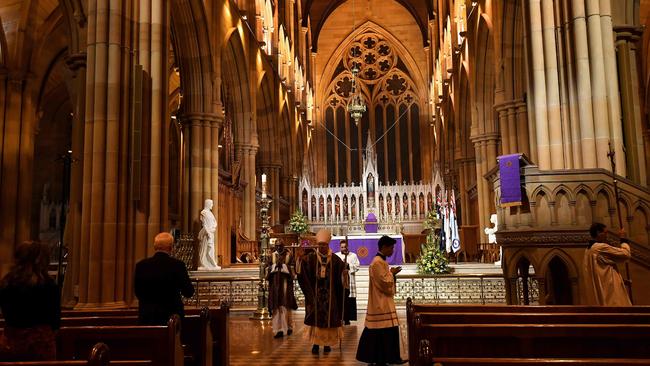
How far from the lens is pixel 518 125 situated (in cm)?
1563

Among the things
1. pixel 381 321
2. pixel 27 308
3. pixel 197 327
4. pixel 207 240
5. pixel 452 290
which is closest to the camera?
pixel 27 308

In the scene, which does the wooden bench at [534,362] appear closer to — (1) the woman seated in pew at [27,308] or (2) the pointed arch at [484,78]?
(1) the woman seated in pew at [27,308]

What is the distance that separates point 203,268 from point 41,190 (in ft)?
35.9

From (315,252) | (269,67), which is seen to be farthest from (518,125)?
(269,67)

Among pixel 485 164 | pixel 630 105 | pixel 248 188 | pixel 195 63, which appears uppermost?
pixel 195 63

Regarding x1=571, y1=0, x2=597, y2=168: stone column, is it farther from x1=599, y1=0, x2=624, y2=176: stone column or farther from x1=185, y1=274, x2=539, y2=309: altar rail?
x1=185, y1=274, x2=539, y2=309: altar rail

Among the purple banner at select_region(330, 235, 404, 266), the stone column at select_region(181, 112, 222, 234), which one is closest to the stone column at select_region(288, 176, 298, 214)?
the purple banner at select_region(330, 235, 404, 266)

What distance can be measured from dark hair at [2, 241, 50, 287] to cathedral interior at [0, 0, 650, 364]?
20.3 ft

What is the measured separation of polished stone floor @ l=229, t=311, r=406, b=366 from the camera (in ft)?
21.7

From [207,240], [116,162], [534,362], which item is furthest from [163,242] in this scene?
[207,240]

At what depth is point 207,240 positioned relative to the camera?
49.4 ft

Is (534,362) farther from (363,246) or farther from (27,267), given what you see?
(363,246)

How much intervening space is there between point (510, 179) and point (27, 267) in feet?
21.6

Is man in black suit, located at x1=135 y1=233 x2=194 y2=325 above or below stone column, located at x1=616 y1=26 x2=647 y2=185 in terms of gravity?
below
